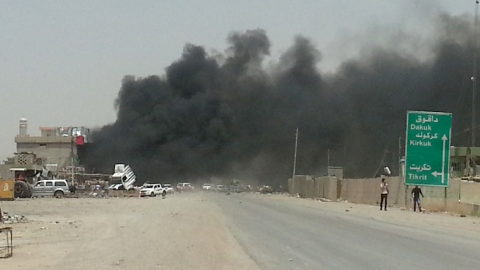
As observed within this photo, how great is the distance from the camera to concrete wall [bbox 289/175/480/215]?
30.3m

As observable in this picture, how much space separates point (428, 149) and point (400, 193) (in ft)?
21.7

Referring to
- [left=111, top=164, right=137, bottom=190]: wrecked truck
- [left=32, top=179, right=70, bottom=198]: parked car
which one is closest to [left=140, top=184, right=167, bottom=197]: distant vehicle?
[left=111, top=164, right=137, bottom=190]: wrecked truck

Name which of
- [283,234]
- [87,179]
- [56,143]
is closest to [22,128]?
[56,143]

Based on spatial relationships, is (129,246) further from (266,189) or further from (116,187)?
(266,189)

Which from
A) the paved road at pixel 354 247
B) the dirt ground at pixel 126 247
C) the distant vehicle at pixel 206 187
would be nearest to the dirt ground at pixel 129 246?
the dirt ground at pixel 126 247

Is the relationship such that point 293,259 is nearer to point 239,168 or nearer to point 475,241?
point 475,241

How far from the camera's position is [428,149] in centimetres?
3198

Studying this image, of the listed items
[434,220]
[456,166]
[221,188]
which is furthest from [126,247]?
[221,188]

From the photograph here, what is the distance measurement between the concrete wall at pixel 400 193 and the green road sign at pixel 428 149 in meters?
1.15

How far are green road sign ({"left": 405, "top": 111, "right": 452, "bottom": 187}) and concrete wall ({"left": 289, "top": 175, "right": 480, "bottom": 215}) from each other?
1.15 meters

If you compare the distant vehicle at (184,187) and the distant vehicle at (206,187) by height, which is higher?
the distant vehicle at (184,187)

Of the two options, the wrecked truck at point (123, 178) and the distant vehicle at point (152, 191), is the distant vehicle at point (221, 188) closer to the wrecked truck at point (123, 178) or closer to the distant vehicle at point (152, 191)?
the wrecked truck at point (123, 178)

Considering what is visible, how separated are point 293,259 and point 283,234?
560cm

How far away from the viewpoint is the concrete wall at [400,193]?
30344mm
